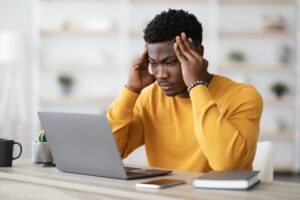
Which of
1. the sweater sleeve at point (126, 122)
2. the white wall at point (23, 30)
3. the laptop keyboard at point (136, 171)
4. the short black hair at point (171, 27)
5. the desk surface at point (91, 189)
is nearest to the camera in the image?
the desk surface at point (91, 189)

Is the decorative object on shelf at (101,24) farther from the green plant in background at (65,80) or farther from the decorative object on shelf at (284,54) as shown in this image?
the decorative object on shelf at (284,54)

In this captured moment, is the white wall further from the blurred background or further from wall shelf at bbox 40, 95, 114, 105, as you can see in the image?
wall shelf at bbox 40, 95, 114, 105

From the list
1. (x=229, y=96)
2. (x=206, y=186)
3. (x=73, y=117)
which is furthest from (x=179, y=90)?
(x=206, y=186)

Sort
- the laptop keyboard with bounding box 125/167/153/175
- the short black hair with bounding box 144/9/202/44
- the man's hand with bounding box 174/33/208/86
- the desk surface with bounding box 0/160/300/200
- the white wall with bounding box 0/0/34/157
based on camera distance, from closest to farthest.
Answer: the desk surface with bounding box 0/160/300/200
the laptop keyboard with bounding box 125/167/153/175
the man's hand with bounding box 174/33/208/86
the short black hair with bounding box 144/9/202/44
the white wall with bounding box 0/0/34/157

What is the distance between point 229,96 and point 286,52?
4476 millimetres

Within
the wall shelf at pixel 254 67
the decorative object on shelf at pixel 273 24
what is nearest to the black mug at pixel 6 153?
the wall shelf at pixel 254 67

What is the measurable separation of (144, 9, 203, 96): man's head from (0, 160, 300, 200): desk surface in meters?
0.37

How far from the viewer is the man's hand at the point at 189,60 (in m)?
1.96

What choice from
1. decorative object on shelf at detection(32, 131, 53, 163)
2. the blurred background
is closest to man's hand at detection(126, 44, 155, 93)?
decorative object on shelf at detection(32, 131, 53, 163)

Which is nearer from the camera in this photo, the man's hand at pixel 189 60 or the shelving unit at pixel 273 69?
the man's hand at pixel 189 60

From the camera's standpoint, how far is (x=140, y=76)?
7.57 feet

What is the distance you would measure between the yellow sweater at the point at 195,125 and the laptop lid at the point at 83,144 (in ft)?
1.10

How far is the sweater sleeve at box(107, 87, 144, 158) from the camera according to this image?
7.36ft

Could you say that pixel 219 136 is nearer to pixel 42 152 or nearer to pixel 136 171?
pixel 136 171
